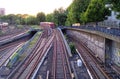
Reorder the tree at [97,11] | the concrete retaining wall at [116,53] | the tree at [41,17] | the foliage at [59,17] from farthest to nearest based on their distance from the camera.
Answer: the tree at [41,17], the foliage at [59,17], the tree at [97,11], the concrete retaining wall at [116,53]

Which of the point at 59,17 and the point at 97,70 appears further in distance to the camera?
the point at 59,17

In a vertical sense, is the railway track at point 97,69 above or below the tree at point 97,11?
below

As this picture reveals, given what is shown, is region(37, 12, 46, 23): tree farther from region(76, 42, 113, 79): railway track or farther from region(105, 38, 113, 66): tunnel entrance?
region(105, 38, 113, 66): tunnel entrance

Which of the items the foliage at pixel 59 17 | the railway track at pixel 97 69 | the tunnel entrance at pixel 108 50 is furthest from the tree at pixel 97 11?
the foliage at pixel 59 17

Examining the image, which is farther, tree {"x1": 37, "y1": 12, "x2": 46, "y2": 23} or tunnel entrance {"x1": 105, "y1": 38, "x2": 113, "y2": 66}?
tree {"x1": 37, "y1": 12, "x2": 46, "y2": 23}

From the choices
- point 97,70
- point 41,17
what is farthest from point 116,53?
point 41,17

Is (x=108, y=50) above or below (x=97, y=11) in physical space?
below

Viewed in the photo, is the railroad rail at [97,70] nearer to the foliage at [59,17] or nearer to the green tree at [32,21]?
the foliage at [59,17]

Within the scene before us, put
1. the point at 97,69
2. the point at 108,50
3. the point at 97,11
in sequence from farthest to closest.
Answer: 1. the point at 97,11
2. the point at 108,50
3. the point at 97,69

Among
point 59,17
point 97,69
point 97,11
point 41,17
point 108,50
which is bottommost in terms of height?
point 97,69

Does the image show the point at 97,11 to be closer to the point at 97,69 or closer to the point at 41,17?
the point at 97,69

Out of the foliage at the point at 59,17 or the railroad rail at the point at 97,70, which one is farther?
the foliage at the point at 59,17

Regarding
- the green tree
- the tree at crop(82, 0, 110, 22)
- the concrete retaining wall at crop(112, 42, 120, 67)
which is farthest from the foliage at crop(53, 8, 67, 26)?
the concrete retaining wall at crop(112, 42, 120, 67)

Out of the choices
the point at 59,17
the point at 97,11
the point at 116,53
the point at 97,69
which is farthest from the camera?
the point at 59,17
